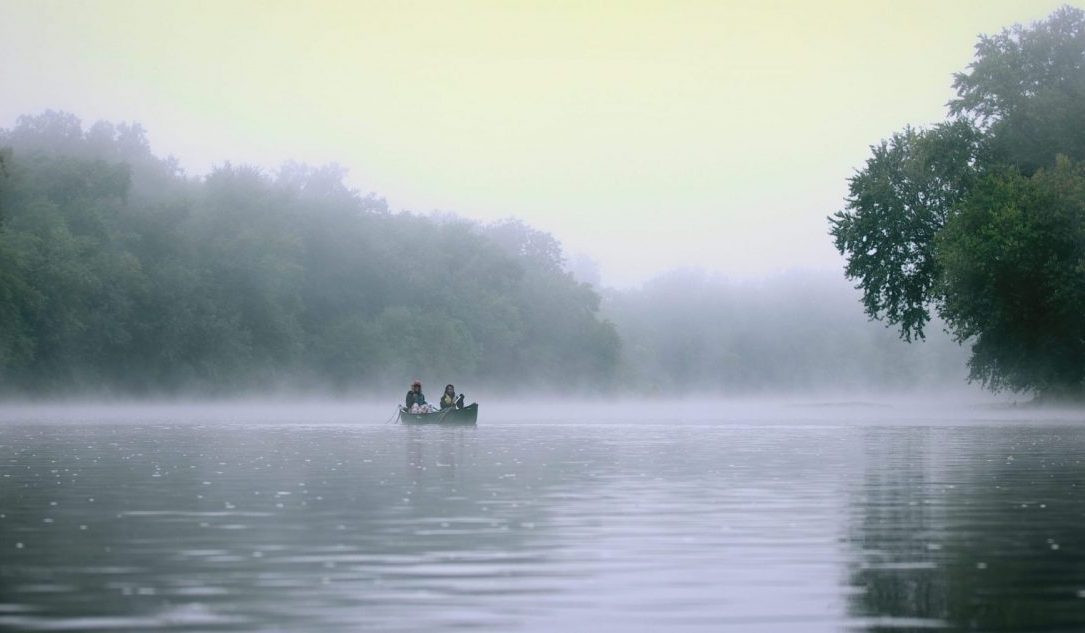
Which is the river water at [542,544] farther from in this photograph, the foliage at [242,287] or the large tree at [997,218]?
the foliage at [242,287]

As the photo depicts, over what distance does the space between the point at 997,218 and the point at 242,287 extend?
2659 inches

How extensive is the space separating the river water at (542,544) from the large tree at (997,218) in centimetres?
4499

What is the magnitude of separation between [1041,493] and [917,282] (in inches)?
2567

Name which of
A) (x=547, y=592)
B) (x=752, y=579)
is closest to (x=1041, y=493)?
(x=752, y=579)

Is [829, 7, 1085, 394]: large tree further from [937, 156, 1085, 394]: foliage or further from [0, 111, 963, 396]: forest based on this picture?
[0, 111, 963, 396]: forest

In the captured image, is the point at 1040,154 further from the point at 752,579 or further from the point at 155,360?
the point at 752,579

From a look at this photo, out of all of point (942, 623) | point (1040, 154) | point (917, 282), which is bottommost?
point (942, 623)

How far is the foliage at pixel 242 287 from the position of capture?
106m

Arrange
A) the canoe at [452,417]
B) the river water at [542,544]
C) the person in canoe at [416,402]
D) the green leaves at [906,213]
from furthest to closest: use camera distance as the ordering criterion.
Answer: the green leaves at [906,213]
the person in canoe at [416,402]
the canoe at [452,417]
the river water at [542,544]

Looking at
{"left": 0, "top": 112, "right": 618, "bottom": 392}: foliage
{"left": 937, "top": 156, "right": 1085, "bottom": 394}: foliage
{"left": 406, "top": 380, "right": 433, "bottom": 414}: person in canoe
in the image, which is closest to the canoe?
{"left": 406, "top": 380, "right": 433, "bottom": 414}: person in canoe

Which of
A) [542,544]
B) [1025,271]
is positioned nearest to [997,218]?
[1025,271]

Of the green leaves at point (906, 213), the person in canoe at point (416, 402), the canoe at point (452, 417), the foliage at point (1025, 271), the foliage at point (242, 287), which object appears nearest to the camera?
the canoe at point (452, 417)

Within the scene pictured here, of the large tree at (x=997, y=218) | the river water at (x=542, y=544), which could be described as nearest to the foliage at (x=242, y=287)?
the large tree at (x=997, y=218)

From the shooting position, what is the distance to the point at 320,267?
14838cm
